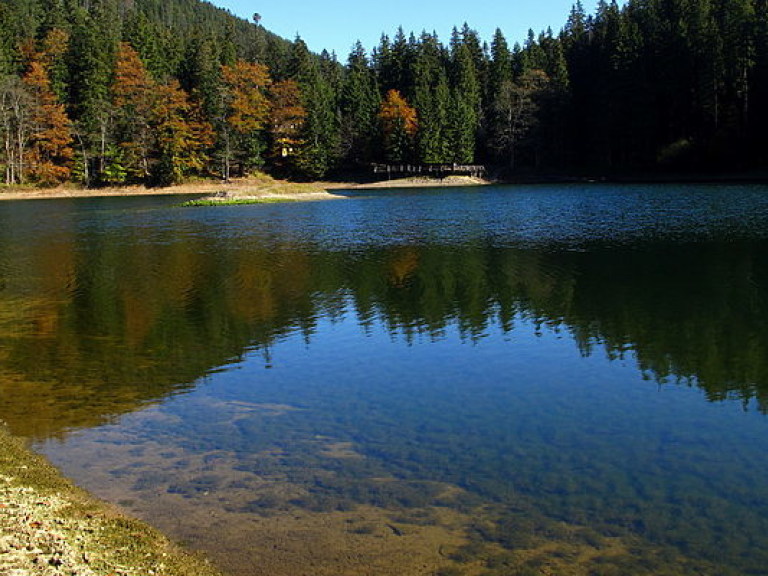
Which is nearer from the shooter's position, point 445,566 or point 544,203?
point 445,566

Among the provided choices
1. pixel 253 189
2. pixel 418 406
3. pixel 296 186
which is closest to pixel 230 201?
pixel 253 189

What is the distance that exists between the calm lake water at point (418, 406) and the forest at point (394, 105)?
73.0 metres

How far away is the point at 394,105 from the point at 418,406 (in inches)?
4142

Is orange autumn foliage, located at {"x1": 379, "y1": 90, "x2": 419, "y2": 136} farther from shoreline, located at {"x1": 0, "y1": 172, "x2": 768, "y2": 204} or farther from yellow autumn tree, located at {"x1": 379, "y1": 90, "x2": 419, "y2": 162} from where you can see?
shoreline, located at {"x1": 0, "y1": 172, "x2": 768, "y2": 204}

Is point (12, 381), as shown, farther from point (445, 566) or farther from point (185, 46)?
point (185, 46)

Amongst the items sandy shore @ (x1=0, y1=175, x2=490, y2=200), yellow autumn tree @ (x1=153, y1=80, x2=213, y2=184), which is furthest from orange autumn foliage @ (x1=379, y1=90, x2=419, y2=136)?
yellow autumn tree @ (x1=153, y1=80, x2=213, y2=184)

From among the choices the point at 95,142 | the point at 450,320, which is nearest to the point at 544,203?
the point at 450,320

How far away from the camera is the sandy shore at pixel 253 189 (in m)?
82.4

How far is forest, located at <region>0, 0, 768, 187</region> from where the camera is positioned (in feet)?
303

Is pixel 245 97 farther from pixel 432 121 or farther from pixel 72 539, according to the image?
pixel 72 539

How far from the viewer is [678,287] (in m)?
22.3

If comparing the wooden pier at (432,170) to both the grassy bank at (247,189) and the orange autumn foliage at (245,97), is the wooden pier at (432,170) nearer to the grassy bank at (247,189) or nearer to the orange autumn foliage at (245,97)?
the grassy bank at (247,189)

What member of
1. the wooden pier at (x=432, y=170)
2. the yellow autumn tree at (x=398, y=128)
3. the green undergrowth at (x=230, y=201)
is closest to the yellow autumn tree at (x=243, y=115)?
the yellow autumn tree at (x=398, y=128)

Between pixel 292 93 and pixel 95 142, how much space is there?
32.5 metres
